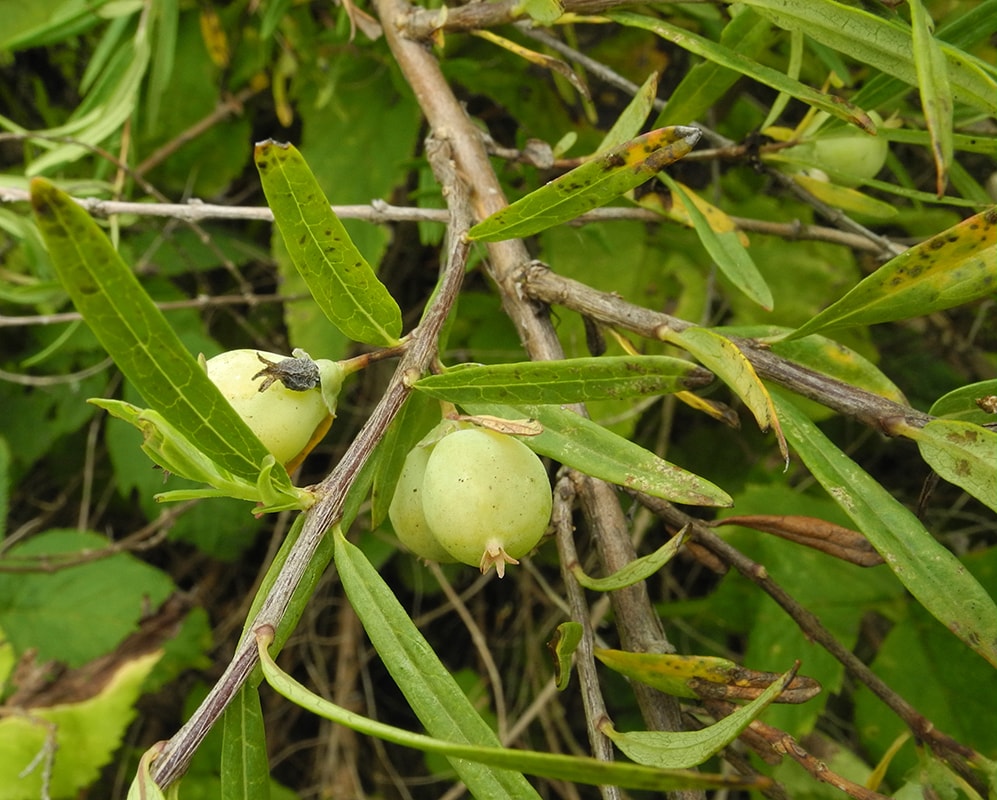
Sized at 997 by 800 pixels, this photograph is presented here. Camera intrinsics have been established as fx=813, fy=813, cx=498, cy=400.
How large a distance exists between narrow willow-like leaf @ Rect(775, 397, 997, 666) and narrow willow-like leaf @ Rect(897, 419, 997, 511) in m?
0.07

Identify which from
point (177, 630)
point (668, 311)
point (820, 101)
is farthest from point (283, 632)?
point (177, 630)

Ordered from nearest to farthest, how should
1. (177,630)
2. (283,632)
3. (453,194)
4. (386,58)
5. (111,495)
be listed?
(283,632)
(453,194)
(386,58)
(177,630)
(111,495)

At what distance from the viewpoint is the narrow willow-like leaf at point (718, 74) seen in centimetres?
105

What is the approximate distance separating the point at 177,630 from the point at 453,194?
146 centimetres

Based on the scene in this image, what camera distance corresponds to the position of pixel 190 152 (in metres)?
2.06

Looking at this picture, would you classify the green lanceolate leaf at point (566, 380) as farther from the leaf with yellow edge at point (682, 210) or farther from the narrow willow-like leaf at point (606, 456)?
the leaf with yellow edge at point (682, 210)

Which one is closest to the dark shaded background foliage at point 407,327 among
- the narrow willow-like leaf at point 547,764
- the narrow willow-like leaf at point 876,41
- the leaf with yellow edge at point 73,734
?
the leaf with yellow edge at point 73,734

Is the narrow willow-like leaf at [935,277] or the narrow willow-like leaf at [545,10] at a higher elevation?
the narrow willow-like leaf at [545,10]

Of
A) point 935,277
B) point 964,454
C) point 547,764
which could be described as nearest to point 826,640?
point 964,454

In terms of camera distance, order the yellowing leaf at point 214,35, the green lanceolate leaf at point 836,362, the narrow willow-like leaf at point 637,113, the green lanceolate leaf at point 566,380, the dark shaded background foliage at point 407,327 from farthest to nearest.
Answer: the yellowing leaf at point 214,35, the dark shaded background foliage at point 407,327, the narrow willow-like leaf at point 637,113, the green lanceolate leaf at point 836,362, the green lanceolate leaf at point 566,380

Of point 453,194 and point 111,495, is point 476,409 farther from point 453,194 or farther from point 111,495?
point 111,495

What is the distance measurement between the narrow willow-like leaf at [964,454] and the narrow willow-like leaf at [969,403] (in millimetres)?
37

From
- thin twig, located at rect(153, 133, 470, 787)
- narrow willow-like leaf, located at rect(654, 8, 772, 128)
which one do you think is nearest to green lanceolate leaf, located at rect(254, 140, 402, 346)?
thin twig, located at rect(153, 133, 470, 787)

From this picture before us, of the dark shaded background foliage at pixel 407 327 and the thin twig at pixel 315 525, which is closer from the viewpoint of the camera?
the thin twig at pixel 315 525
